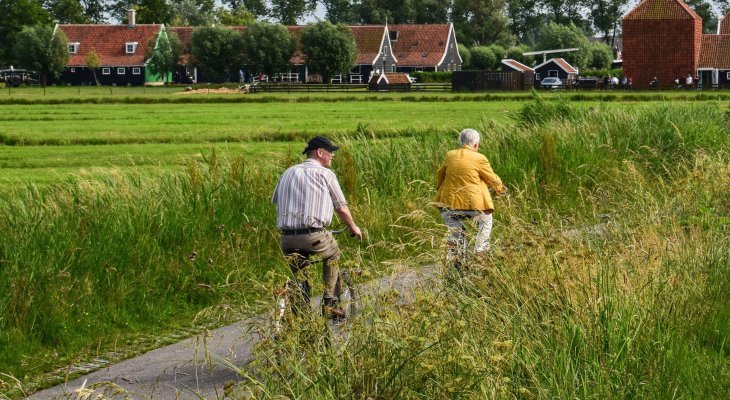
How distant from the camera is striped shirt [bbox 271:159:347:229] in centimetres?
884

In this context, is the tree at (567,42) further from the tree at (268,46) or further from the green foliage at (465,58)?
the tree at (268,46)

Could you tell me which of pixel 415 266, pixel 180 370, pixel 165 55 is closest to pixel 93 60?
pixel 165 55

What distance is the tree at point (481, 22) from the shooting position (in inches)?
5148

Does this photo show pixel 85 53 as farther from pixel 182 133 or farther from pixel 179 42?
pixel 182 133

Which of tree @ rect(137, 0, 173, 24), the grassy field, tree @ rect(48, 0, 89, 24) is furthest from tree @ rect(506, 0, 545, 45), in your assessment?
the grassy field

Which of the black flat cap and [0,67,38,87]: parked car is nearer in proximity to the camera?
the black flat cap

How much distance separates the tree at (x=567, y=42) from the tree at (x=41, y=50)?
48.9m

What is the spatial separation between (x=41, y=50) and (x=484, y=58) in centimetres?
4276

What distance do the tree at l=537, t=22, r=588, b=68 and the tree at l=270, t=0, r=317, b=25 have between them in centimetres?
3693

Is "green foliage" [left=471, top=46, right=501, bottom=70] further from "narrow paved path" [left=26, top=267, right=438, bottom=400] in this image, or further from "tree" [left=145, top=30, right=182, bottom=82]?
"narrow paved path" [left=26, top=267, right=438, bottom=400]

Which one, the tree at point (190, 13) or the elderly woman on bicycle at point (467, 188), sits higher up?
the tree at point (190, 13)

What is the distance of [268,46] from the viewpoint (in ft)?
319

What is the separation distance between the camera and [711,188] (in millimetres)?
13625

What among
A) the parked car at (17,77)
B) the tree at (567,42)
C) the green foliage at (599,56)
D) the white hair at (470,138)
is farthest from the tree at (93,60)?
the white hair at (470,138)
